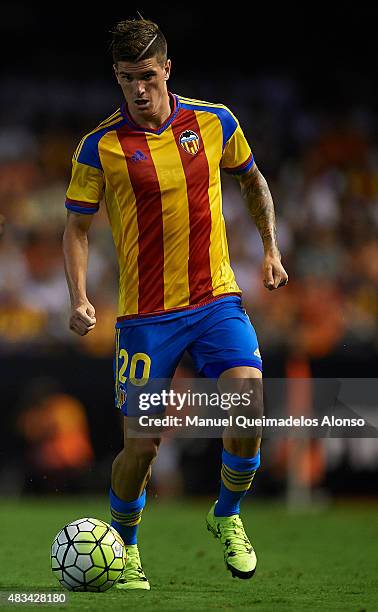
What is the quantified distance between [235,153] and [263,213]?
0.33 metres

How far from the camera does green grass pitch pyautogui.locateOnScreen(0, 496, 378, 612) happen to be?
16.1ft

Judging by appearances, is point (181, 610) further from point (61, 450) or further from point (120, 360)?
point (61, 450)

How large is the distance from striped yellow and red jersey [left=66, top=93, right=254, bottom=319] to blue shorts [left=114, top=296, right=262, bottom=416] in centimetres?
6

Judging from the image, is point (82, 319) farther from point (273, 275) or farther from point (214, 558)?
point (214, 558)

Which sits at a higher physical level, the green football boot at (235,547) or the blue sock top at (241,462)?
the blue sock top at (241,462)

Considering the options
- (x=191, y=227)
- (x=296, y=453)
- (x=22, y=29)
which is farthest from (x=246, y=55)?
(x=191, y=227)

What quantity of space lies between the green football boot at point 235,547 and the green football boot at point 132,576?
396 mm

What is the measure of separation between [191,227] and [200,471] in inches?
236

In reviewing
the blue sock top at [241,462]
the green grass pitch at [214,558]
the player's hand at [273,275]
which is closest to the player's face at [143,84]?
the player's hand at [273,275]

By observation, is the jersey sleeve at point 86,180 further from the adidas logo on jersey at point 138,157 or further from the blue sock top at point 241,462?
the blue sock top at point 241,462

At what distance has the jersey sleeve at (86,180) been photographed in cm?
546

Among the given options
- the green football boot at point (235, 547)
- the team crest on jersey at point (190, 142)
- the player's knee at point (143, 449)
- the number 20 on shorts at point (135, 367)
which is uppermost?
the team crest on jersey at point (190, 142)

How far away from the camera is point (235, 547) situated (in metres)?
5.47

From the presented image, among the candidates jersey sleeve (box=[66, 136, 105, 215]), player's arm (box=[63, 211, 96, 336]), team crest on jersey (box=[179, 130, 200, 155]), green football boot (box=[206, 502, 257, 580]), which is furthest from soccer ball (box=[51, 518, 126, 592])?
team crest on jersey (box=[179, 130, 200, 155])
